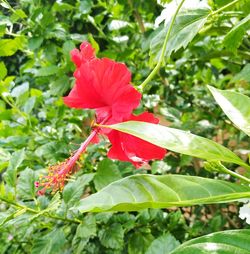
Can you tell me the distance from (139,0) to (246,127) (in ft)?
3.23

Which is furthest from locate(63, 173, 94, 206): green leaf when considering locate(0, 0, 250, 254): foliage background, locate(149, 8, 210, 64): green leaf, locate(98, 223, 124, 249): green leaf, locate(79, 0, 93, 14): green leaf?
locate(79, 0, 93, 14): green leaf

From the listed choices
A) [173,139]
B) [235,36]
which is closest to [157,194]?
[173,139]

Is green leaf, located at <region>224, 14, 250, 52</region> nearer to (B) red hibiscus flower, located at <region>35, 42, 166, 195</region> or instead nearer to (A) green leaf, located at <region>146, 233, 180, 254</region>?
(B) red hibiscus flower, located at <region>35, 42, 166, 195</region>

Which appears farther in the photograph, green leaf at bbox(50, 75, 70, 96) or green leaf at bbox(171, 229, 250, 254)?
green leaf at bbox(50, 75, 70, 96)

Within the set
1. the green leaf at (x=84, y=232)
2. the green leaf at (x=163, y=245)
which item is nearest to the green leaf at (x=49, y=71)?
the green leaf at (x=84, y=232)

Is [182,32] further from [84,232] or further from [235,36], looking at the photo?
[84,232]

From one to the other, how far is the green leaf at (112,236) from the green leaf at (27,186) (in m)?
0.21

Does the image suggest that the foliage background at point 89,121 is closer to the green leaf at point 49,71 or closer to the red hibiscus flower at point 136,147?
the green leaf at point 49,71

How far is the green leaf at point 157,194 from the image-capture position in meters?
0.57

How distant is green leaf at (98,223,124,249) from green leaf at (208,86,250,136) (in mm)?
574

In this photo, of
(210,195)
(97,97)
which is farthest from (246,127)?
(97,97)

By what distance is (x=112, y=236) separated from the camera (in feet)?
3.92

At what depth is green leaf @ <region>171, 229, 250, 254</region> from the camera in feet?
1.91

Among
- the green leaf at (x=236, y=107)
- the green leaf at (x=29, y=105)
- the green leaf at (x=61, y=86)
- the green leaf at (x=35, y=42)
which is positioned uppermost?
the green leaf at (x=236, y=107)
